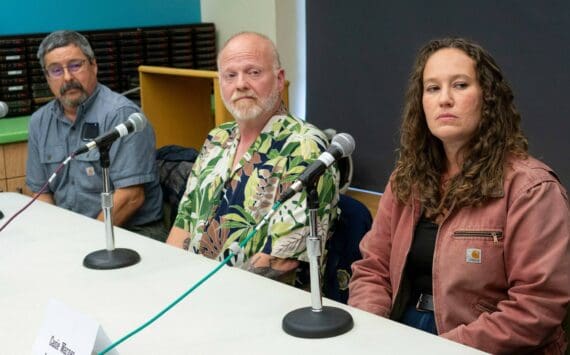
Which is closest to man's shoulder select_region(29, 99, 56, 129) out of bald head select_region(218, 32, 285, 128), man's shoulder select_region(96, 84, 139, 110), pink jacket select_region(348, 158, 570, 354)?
man's shoulder select_region(96, 84, 139, 110)

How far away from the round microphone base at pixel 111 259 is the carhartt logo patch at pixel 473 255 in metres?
0.82

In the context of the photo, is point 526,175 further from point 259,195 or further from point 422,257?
point 259,195

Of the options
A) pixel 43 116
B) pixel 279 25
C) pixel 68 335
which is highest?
pixel 279 25

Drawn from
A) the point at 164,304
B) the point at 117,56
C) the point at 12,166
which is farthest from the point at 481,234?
the point at 117,56

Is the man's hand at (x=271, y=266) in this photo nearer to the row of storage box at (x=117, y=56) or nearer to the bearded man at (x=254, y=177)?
the bearded man at (x=254, y=177)

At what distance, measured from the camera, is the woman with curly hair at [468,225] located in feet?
5.39

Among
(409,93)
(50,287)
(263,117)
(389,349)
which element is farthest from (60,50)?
(389,349)

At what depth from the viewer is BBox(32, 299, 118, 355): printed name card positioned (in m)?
1.34

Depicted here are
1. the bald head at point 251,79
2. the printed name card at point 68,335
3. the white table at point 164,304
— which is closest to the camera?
the printed name card at point 68,335

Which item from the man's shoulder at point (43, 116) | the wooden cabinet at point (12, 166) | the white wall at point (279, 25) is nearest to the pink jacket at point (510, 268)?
the man's shoulder at point (43, 116)

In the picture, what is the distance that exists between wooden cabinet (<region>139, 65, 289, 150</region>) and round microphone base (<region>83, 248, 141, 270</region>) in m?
1.78

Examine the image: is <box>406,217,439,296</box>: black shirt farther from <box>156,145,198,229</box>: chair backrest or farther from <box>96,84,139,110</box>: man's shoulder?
<box>96,84,139,110</box>: man's shoulder

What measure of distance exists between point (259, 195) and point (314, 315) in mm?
718

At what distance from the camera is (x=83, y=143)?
292cm
